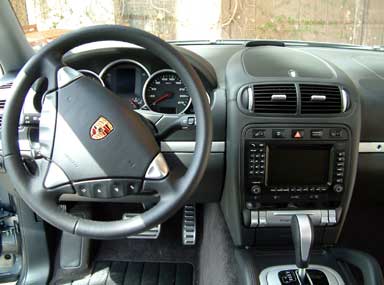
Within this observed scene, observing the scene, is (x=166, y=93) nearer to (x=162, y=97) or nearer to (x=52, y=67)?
(x=162, y=97)

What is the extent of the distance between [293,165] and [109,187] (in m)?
0.63

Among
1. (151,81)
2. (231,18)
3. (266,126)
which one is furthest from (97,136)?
(231,18)

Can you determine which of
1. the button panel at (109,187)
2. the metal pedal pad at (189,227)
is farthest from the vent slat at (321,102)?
the metal pedal pad at (189,227)

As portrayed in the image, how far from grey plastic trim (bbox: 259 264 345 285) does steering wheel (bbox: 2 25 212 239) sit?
1.64ft

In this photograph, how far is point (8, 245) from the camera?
1.99 meters

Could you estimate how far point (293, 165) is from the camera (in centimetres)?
143

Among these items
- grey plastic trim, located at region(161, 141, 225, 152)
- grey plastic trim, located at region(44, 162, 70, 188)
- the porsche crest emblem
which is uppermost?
the porsche crest emblem

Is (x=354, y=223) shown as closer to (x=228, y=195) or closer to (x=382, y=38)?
(x=228, y=195)

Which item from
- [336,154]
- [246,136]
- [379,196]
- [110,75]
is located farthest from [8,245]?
[379,196]

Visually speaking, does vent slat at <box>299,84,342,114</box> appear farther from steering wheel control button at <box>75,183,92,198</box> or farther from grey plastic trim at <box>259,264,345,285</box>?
steering wheel control button at <box>75,183,92,198</box>

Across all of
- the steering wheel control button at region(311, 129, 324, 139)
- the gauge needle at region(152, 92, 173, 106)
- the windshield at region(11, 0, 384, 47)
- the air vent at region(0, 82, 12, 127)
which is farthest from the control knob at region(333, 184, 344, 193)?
the air vent at region(0, 82, 12, 127)

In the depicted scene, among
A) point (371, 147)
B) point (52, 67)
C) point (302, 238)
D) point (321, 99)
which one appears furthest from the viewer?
point (371, 147)

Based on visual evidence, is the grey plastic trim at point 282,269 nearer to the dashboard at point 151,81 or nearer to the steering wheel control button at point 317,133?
the steering wheel control button at point 317,133

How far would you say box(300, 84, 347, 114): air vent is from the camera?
138cm
